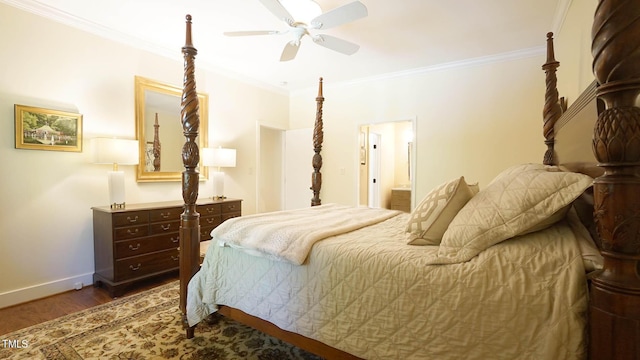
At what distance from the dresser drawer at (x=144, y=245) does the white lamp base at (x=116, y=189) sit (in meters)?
0.40

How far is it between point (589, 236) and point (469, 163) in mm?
3117

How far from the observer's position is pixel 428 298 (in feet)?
3.65

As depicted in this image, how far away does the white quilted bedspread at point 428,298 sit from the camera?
922mm

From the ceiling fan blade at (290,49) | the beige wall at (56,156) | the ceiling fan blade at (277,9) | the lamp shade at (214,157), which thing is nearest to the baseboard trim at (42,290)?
the beige wall at (56,156)

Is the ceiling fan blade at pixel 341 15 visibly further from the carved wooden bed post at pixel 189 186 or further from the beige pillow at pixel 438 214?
the beige pillow at pixel 438 214

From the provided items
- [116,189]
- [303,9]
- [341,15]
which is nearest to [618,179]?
[341,15]

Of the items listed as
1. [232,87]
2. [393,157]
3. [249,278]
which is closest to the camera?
[249,278]

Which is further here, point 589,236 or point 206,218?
point 206,218

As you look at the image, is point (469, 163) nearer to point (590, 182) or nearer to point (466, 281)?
point (590, 182)

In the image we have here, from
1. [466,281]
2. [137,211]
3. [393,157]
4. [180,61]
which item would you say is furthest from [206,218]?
[393,157]

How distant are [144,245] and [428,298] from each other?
2886 mm

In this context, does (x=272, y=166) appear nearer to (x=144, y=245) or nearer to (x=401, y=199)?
(x=401, y=199)

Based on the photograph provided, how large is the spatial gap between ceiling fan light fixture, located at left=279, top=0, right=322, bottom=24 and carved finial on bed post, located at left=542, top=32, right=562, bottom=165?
6.01ft

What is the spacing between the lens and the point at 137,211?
292cm
